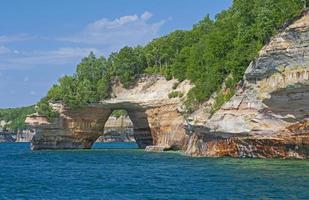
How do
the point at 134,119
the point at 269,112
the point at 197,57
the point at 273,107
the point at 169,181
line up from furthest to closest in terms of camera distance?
the point at 134,119, the point at 197,57, the point at 269,112, the point at 273,107, the point at 169,181

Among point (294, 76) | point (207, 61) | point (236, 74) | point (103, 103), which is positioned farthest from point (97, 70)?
point (294, 76)

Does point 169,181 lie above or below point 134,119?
below

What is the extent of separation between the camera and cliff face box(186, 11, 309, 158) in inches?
1620

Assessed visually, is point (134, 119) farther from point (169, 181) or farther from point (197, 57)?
point (169, 181)

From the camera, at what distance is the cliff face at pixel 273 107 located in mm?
41156

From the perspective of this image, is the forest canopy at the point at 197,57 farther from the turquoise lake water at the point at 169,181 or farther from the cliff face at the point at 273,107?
the turquoise lake water at the point at 169,181

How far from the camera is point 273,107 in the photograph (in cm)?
4353

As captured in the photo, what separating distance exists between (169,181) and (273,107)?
13.4 m

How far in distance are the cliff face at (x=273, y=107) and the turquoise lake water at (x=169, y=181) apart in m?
2.16

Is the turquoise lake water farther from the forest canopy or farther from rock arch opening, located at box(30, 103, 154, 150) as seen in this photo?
rock arch opening, located at box(30, 103, 154, 150)

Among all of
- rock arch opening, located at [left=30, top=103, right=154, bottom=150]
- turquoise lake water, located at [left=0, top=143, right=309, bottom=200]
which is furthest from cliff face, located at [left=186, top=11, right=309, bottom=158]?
rock arch opening, located at [left=30, top=103, right=154, bottom=150]

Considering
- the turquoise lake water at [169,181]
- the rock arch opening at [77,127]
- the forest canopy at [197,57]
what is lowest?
the turquoise lake water at [169,181]

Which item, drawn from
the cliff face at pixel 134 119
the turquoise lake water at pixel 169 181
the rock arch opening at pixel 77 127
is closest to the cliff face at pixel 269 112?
the turquoise lake water at pixel 169 181

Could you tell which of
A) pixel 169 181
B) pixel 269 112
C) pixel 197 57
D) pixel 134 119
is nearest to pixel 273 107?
pixel 269 112
